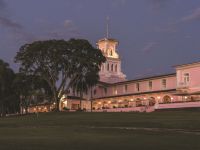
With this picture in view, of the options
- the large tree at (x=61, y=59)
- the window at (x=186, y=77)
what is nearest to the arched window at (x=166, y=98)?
the window at (x=186, y=77)

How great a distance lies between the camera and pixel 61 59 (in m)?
76.2

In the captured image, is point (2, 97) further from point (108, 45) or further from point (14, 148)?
point (14, 148)

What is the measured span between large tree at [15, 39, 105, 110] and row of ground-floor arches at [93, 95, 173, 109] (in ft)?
57.6

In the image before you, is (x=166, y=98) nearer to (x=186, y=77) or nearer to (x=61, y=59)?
(x=186, y=77)

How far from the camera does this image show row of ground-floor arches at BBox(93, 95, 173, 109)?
95.1 metres

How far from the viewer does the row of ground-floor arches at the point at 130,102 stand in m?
95.1

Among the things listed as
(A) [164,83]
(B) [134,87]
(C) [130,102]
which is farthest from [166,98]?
(B) [134,87]

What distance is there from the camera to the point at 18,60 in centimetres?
8050

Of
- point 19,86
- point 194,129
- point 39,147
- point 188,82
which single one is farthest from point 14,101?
point 39,147

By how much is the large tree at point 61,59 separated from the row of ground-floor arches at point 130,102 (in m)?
17.5

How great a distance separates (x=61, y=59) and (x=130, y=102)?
33351mm

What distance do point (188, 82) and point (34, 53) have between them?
105 ft

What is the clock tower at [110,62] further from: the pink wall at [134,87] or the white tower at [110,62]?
the pink wall at [134,87]

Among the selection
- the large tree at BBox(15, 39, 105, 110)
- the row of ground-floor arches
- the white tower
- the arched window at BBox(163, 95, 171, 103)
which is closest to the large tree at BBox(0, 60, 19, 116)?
the large tree at BBox(15, 39, 105, 110)
